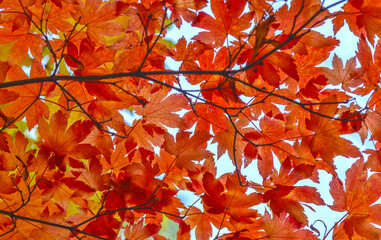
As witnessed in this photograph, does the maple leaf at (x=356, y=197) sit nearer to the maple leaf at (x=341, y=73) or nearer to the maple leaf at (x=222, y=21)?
the maple leaf at (x=341, y=73)

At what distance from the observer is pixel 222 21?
1079 mm

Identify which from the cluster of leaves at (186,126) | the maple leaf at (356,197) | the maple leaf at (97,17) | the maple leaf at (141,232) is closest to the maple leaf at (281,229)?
the cluster of leaves at (186,126)

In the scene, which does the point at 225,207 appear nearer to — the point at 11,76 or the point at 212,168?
the point at 212,168

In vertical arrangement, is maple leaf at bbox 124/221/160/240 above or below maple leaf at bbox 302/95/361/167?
below

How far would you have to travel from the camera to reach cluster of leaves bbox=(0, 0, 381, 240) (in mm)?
1029

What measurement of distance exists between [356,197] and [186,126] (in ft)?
2.25

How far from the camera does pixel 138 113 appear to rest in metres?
1.12

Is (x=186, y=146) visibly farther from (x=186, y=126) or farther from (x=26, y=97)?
(x=26, y=97)

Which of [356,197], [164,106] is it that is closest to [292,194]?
[356,197]

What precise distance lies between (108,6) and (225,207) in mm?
770

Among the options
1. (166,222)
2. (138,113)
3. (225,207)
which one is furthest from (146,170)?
(166,222)

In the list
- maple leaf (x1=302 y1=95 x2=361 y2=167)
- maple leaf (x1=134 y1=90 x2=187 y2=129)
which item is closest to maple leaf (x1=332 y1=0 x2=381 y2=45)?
maple leaf (x1=302 y1=95 x2=361 y2=167)

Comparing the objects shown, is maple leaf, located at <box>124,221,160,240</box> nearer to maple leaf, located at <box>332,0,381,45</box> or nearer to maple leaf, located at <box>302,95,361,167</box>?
maple leaf, located at <box>302,95,361,167</box>

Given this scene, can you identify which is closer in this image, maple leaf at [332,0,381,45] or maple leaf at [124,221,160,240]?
maple leaf at [332,0,381,45]
